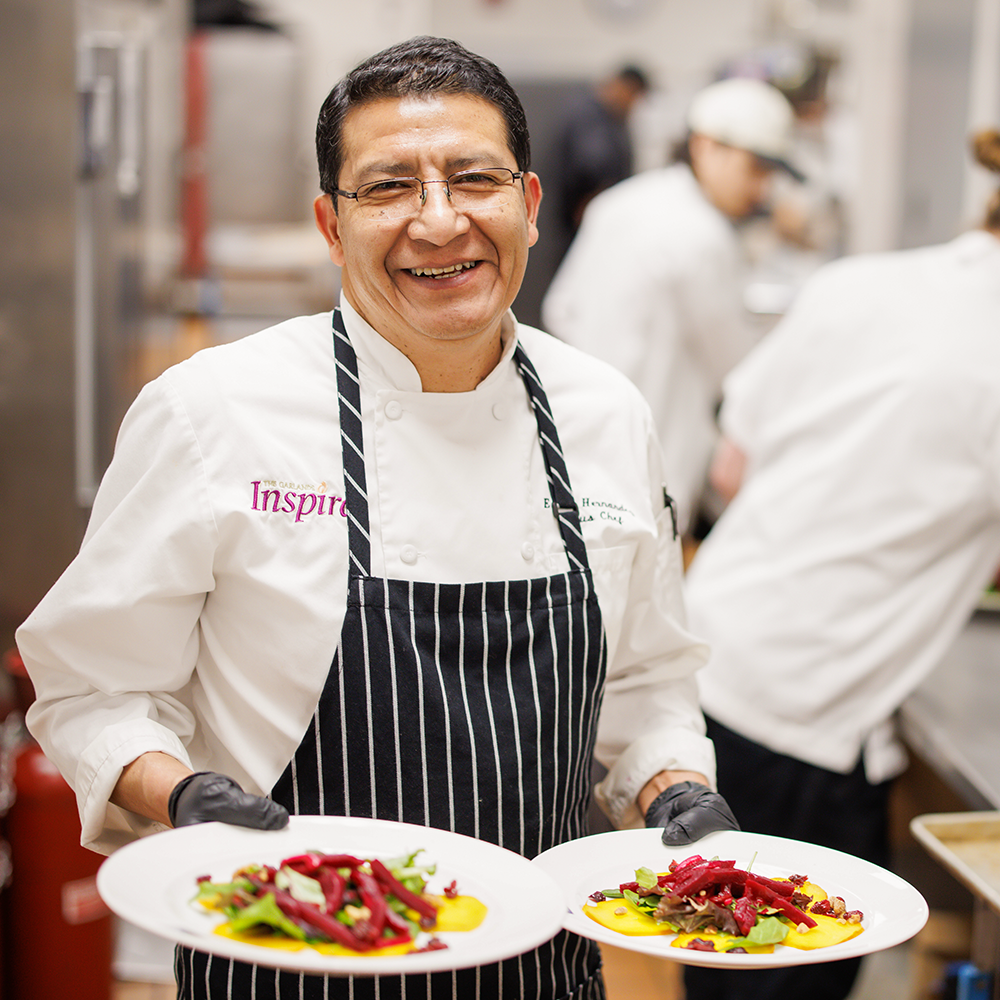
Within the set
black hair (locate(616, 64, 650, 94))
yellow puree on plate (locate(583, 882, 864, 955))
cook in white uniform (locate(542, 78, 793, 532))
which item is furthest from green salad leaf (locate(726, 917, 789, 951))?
black hair (locate(616, 64, 650, 94))

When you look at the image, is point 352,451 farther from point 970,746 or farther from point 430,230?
point 970,746

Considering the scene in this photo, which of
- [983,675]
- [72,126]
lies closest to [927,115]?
[983,675]

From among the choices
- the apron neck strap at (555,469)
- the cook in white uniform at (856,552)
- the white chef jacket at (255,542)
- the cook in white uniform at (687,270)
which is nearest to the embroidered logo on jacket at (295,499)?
the white chef jacket at (255,542)

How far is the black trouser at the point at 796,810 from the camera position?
92.9 inches

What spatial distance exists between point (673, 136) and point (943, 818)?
5983 mm

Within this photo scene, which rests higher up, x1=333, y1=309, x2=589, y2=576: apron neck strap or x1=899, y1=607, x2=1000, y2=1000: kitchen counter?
x1=333, y1=309, x2=589, y2=576: apron neck strap

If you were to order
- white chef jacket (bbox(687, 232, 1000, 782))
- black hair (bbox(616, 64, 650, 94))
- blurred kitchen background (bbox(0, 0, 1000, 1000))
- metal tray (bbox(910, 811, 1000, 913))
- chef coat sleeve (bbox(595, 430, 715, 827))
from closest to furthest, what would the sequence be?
chef coat sleeve (bbox(595, 430, 715, 827)), metal tray (bbox(910, 811, 1000, 913)), white chef jacket (bbox(687, 232, 1000, 782)), blurred kitchen background (bbox(0, 0, 1000, 1000)), black hair (bbox(616, 64, 650, 94))

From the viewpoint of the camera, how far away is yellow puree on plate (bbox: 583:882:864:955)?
1188 mm

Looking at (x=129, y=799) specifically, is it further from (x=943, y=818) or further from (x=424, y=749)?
(x=943, y=818)

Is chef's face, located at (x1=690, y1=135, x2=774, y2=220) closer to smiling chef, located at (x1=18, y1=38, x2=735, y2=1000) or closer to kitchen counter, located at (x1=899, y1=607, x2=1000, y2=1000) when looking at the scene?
kitchen counter, located at (x1=899, y1=607, x2=1000, y2=1000)

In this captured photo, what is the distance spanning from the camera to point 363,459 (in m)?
1.40

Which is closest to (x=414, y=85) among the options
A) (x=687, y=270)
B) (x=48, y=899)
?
(x=48, y=899)

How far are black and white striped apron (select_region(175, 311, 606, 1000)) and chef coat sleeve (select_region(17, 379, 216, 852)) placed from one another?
159mm

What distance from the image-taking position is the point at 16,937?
8.42 feet
